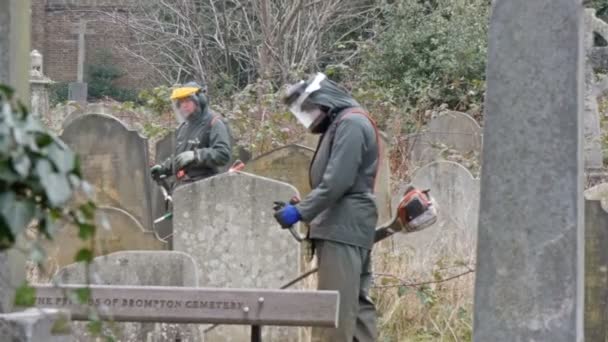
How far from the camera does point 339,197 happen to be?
702cm

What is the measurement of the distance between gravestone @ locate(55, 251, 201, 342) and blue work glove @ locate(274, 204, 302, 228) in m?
0.60

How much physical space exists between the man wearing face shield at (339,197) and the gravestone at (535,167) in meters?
2.05

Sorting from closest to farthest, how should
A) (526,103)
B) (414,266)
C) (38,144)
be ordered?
(38,144) < (526,103) < (414,266)

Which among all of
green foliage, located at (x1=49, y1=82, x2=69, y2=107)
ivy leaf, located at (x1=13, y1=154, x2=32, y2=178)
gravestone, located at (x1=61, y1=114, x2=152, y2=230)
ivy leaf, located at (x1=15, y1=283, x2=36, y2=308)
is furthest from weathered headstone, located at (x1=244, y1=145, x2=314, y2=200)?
green foliage, located at (x1=49, y1=82, x2=69, y2=107)

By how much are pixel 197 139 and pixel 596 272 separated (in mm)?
3592

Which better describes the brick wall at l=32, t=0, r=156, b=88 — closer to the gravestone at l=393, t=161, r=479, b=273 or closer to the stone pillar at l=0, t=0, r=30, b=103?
the gravestone at l=393, t=161, r=479, b=273

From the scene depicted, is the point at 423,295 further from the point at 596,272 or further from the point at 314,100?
the point at 314,100

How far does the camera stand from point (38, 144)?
232cm

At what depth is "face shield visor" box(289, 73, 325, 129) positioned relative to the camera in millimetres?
7246

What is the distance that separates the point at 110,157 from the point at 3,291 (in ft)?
25.1

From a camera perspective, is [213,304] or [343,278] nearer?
[213,304]

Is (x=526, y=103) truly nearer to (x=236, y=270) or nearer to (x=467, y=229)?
(x=236, y=270)

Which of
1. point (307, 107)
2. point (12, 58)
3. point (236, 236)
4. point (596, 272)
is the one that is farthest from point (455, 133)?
point (12, 58)

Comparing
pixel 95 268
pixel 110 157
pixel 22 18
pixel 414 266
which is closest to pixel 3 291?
pixel 22 18
